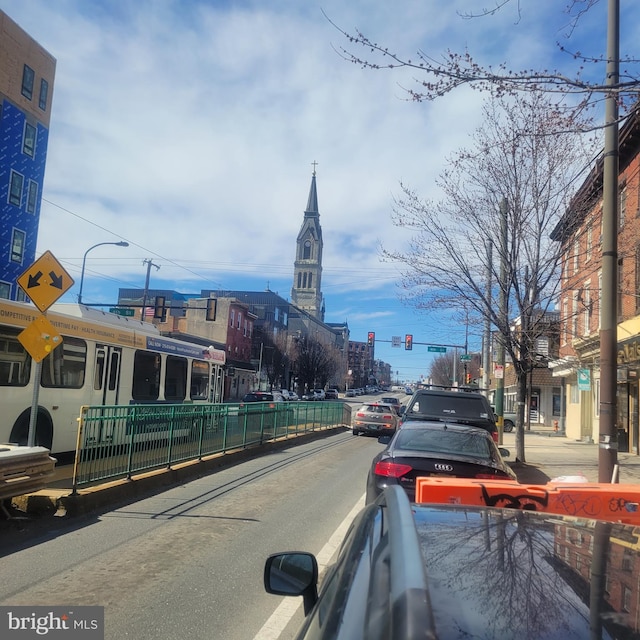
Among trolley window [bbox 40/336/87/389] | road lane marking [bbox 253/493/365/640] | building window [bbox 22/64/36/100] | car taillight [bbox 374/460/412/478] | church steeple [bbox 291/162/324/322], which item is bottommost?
road lane marking [bbox 253/493/365/640]

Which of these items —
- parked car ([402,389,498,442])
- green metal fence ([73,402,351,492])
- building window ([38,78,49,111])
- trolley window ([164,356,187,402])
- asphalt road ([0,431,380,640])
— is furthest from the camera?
building window ([38,78,49,111])

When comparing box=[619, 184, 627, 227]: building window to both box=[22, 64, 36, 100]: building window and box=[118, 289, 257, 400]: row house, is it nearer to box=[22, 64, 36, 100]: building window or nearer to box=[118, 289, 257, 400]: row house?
box=[22, 64, 36, 100]: building window

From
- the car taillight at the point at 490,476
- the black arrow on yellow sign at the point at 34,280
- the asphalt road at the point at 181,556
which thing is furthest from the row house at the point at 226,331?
the car taillight at the point at 490,476

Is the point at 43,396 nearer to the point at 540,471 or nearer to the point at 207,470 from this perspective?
the point at 207,470

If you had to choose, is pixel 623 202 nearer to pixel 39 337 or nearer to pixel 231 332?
pixel 39 337

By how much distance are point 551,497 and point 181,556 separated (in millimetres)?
3754

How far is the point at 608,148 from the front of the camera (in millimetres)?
8375

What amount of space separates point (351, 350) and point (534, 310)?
16233cm

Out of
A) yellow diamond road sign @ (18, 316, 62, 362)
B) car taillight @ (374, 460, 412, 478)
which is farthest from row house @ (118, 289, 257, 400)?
car taillight @ (374, 460, 412, 478)

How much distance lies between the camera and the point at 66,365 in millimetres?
11555

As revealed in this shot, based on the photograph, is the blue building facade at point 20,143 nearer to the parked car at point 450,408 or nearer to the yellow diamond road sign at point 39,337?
the yellow diamond road sign at point 39,337

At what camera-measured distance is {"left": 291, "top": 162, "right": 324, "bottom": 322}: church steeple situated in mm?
152250

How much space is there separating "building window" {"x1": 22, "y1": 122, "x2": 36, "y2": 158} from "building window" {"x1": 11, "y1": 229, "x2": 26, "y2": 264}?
17.1 feet

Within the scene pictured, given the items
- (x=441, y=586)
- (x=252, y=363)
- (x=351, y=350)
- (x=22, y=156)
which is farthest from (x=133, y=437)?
(x=351, y=350)
